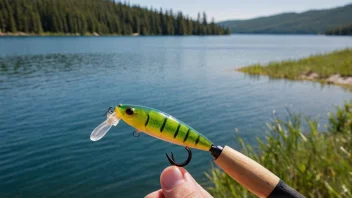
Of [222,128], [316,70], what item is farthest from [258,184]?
[316,70]

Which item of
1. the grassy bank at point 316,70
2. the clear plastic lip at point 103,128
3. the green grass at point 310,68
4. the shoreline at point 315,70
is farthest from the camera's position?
the green grass at point 310,68

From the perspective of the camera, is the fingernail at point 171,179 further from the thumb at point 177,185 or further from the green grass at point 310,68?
the green grass at point 310,68

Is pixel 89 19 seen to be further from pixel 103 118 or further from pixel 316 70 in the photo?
pixel 103 118

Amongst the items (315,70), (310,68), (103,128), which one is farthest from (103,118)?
(310,68)

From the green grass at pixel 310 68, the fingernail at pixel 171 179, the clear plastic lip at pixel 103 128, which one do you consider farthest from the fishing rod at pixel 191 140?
the green grass at pixel 310 68

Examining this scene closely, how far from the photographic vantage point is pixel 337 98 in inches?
890

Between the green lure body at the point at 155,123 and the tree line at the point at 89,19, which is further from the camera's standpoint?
the tree line at the point at 89,19

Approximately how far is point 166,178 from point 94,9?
160 metres

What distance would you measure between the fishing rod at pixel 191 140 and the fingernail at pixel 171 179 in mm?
167

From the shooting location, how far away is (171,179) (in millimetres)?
1652

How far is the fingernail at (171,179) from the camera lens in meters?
1.64

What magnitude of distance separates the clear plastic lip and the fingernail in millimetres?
389

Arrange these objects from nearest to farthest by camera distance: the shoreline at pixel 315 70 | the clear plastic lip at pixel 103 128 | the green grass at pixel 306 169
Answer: the clear plastic lip at pixel 103 128 → the green grass at pixel 306 169 → the shoreline at pixel 315 70

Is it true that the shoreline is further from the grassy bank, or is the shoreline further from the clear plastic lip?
the clear plastic lip
